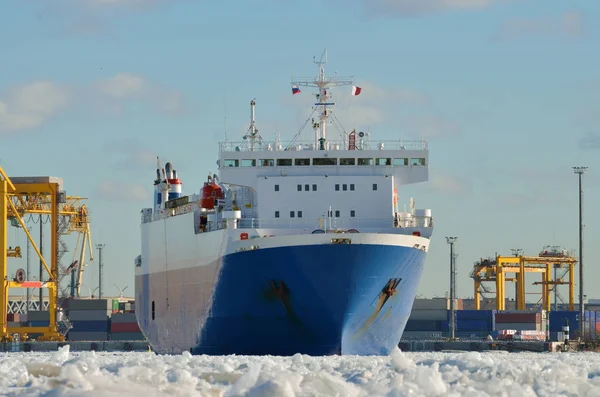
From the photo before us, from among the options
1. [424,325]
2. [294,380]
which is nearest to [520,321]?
[424,325]

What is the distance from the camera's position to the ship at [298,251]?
4731cm

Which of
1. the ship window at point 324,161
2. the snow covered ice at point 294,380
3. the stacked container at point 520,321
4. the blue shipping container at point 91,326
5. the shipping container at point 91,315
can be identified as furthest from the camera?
the stacked container at point 520,321

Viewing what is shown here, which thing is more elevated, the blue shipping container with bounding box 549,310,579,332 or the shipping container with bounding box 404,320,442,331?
the blue shipping container with bounding box 549,310,579,332

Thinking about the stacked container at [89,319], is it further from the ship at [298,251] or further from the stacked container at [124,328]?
the ship at [298,251]

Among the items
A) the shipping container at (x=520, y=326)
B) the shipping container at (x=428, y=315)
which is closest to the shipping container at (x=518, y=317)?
the shipping container at (x=520, y=326)

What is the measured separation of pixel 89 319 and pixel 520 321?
32.3 meters

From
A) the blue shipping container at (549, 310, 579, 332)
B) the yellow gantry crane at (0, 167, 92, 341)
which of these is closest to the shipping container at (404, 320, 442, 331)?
the blue shipping container at (549, 310, 579, 332)

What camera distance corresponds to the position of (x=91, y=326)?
102 metres

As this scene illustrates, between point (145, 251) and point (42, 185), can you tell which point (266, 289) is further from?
point (42, 185)

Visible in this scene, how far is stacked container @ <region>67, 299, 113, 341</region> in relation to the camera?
10125 centimetres

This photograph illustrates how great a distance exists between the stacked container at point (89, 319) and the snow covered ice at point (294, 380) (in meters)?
75.6

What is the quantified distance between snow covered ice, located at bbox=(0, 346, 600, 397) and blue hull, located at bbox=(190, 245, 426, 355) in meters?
20.1

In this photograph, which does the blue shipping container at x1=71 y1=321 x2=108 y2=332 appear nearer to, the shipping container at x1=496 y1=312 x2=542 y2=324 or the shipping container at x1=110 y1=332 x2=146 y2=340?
the shipping container at x1=110 y1=332 x2=146 y2=340

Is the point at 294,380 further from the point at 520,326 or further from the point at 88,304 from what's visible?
the point at 520,326
